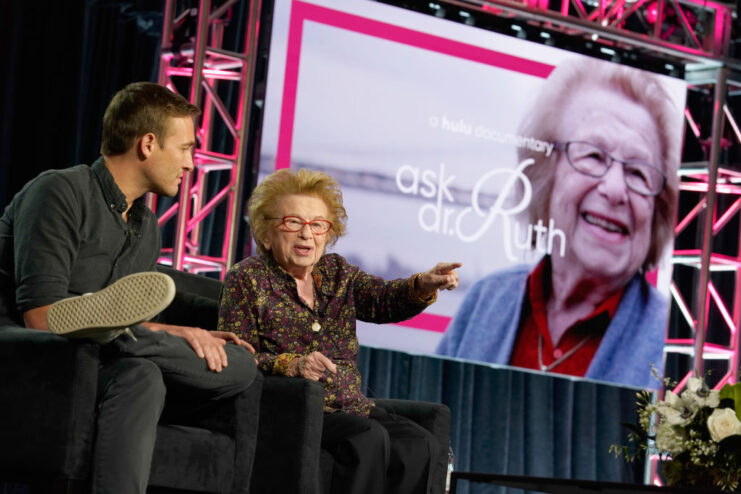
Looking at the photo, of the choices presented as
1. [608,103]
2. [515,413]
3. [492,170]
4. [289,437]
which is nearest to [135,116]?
[289,437]

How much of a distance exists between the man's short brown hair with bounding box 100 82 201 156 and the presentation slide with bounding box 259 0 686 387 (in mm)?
2014

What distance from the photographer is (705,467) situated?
256 cm

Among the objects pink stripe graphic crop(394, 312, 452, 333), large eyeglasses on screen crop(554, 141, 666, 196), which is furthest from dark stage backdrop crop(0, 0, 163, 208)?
large eyeglasses on screen crop(554, 141, 666, 196)

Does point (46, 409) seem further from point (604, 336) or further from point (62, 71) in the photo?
point (604, 336)

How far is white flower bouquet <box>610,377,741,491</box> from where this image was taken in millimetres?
2521

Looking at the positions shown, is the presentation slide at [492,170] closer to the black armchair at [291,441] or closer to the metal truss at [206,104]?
the metal truss at [206,104]

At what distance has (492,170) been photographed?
16.1 ft

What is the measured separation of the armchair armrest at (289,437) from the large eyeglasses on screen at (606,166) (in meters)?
2.98

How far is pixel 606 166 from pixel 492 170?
0.59 metres

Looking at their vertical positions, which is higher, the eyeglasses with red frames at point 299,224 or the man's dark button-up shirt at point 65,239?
the eyeglasses with red frames at point 299,224

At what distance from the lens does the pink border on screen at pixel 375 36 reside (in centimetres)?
446

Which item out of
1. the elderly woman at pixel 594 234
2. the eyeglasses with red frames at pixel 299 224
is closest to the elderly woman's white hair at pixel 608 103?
the elderly woman at pixel 594 234

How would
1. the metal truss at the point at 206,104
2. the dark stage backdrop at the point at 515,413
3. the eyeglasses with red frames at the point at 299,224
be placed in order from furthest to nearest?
the dark stage backdrop at the point at 515,413, the metal truss at the point at 206,104, the eyeglasses with red frames at the point at 299,224

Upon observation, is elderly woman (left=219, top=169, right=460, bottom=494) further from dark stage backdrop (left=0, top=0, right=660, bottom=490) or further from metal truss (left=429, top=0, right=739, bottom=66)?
metal truss (left=429, top=0, right=739, bottom=66)
